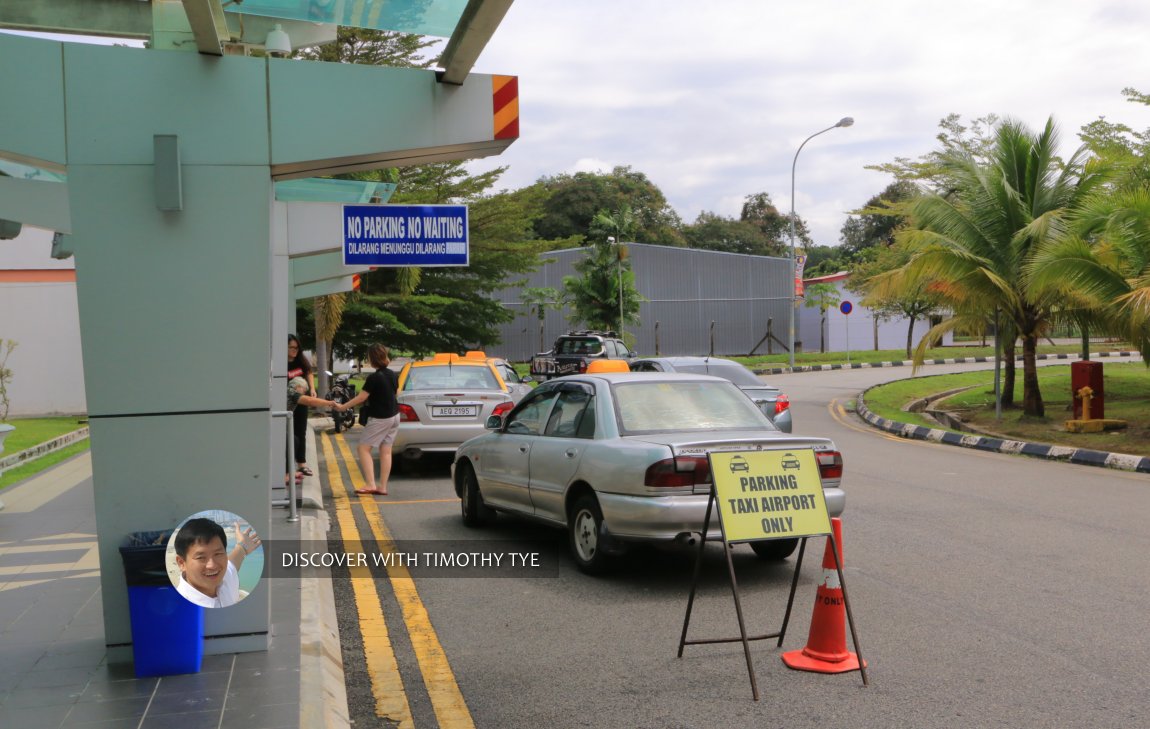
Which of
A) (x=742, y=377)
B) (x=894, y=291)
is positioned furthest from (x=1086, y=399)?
(x=742, y=377)

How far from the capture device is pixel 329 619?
683 centimetres

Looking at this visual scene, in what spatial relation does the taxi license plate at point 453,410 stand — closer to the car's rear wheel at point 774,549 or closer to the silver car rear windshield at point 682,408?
the silver car rear windshield at point 682,408

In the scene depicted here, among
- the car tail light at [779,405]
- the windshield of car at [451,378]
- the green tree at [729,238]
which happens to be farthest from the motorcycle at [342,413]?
the green tree at [729,238]

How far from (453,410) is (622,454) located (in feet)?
22.3

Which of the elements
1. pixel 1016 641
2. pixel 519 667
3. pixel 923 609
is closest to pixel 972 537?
pixel 923 609

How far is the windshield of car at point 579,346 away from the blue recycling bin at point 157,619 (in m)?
28.2

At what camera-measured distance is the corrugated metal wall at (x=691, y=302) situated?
188 feet

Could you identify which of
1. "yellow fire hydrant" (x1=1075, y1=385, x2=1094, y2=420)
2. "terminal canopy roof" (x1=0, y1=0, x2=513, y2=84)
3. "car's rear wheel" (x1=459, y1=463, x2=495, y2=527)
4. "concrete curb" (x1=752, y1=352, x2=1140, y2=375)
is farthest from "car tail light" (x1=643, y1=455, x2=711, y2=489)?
"concrete curb" (x1=752, y1=352, x2=1140, y2=375)

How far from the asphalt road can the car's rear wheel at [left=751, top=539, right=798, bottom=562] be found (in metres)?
0.16

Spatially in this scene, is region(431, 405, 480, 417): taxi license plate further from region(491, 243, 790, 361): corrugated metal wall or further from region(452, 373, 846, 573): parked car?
region(491, 243, 790, 361): corrugated metal wall

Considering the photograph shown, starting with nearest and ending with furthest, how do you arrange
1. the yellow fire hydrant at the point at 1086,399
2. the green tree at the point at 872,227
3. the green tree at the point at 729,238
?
1. the yellow fire hydrant at the point at 1086,399
2. the green tree at the point at 872,227
3. the green tree at the point at 729,238

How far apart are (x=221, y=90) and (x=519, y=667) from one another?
3.50 metres

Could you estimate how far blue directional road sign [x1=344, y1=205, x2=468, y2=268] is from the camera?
10250 mm

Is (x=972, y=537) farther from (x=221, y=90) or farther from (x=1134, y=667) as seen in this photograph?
(x=221, y=90)
